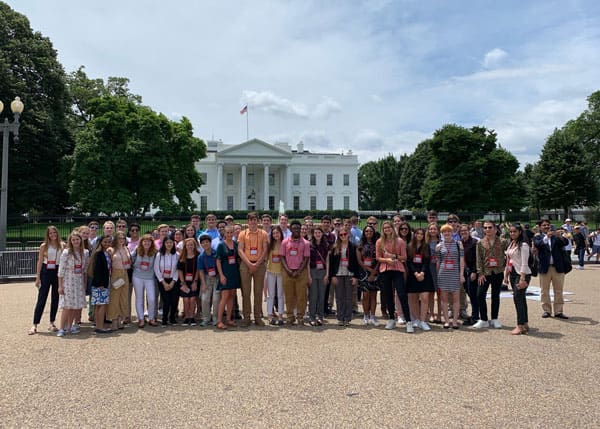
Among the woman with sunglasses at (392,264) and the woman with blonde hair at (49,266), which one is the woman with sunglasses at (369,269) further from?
the woman with blonde hair at (49,266)

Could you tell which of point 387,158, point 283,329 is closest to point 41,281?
point 283,329

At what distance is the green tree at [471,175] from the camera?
4825 cm

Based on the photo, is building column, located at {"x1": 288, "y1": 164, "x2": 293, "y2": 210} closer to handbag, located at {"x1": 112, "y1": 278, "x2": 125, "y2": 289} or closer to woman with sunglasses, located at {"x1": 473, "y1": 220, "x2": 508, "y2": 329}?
handbag, located at {"x1": 112, "y1": 278, "x2": 125, "y2": 289}

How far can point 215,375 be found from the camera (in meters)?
5.12

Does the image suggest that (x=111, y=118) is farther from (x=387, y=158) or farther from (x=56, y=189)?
(x=387, y=158)

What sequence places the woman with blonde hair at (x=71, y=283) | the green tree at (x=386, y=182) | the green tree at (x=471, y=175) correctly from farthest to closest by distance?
the green tree at (x=386, y=182)
the green tree at (x=471, y=175)
the woman with blonde hair at (x=71, y=283)

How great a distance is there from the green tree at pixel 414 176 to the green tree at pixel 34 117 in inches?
1921

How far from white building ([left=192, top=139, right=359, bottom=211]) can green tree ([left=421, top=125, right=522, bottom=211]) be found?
82.9 ft

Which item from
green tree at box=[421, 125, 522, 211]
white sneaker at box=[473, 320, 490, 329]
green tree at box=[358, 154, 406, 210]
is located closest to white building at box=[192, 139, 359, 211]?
green tree at box=[358, 154, 406, 210]

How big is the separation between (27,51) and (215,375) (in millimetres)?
36138

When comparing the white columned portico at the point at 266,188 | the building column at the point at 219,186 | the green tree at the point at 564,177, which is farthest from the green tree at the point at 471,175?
the building column at the point at 219,186

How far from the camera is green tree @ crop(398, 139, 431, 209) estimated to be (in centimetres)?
6762

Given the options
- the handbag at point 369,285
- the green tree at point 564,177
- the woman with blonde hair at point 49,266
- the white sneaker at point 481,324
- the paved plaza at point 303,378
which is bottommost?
the paved plaza at point 303,378

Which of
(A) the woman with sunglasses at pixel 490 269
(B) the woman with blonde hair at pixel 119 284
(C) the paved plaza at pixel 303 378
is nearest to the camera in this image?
(C) the paved plaza at pixel 303 378
